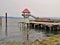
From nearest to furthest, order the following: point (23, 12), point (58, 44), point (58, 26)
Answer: point (58, 44) < point (58, 26) < point (23, 12)

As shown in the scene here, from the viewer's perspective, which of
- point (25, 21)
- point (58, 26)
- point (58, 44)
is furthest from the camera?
point (25, 21)

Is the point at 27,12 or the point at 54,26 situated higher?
the point at 27,12

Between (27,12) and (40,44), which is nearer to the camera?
(40,44)

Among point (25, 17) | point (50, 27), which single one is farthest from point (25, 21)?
point (50, 27)

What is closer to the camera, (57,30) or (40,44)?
(40,44)

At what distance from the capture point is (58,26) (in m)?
47.5

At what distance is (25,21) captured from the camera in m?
56.9

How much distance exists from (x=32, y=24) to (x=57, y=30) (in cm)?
1415

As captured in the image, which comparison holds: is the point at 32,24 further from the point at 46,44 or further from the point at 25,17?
the point at 46,44

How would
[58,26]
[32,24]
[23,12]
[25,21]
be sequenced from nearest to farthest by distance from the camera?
1. [58,26]
2. [23,12]
3. [25,21]
4. [32,24]

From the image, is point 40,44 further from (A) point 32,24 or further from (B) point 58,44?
(A) point 32,24

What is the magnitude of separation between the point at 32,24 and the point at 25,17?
22.3 ft

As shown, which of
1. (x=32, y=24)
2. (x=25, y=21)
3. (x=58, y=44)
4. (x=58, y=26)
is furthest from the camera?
(x=32, y=24)

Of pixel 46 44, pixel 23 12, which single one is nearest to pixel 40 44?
pixel 46 44
